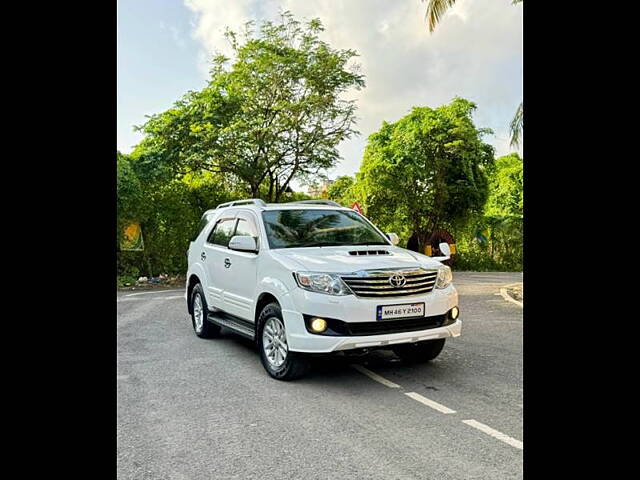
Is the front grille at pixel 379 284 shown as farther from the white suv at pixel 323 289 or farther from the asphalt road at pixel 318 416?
the asphalt road at pixel 318 416

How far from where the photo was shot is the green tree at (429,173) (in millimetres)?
23438

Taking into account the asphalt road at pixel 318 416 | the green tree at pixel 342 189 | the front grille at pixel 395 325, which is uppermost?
the green tree at pixel 342 189

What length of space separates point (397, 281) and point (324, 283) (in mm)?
726

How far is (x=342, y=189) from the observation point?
25.4 meters

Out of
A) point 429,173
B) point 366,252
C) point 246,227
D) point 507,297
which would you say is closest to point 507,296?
point 507,297

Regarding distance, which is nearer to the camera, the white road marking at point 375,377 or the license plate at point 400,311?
the license plate at point 400,311

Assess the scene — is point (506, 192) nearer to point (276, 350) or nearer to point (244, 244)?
point (244, 244)

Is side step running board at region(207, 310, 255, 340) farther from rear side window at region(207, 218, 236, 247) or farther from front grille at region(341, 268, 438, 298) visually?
front grille at region(341, 268, 438, 298)

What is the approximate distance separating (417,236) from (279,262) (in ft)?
57.1

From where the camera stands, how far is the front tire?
5.96m

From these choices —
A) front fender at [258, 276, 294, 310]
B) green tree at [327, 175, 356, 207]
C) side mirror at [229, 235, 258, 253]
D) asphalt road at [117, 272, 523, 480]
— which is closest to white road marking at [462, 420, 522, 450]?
asphalt road at [117, 272, 523, 480]

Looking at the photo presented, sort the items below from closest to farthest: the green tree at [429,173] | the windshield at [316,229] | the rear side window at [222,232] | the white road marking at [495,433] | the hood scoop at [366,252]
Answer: the white road marking at [495,433]
the hood scoop at [366,252]
the windshield at [316,229]
the rear side window at [222,232]
the green tree at [429,173]

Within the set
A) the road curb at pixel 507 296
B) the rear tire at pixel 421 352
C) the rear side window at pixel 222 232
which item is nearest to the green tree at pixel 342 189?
the road curb at pixel 507 296
